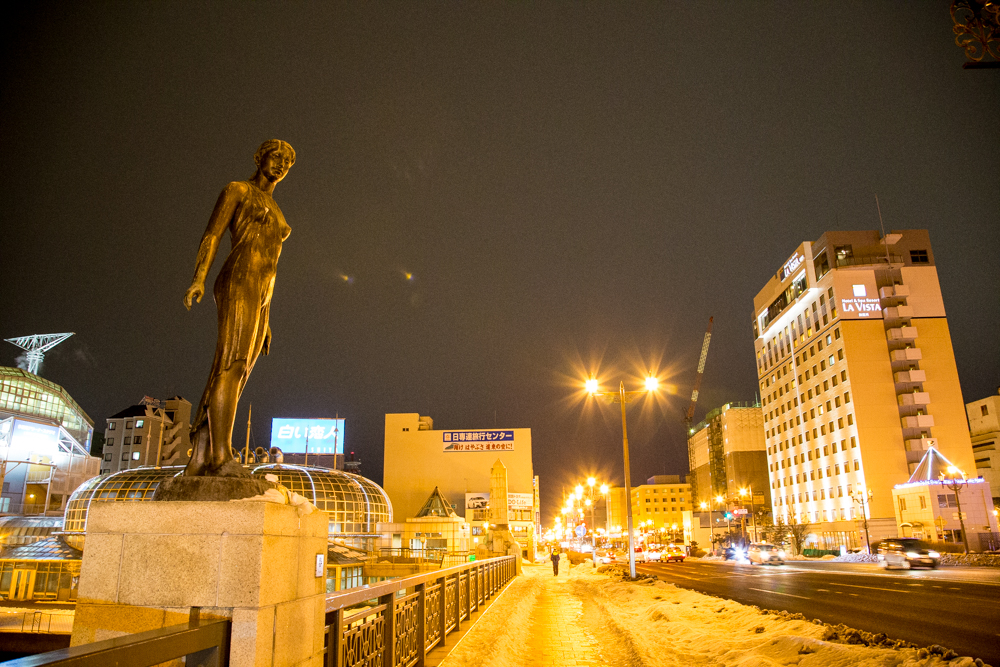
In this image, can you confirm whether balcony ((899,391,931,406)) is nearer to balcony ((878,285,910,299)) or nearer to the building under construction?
balcony ((878,285,910,299))

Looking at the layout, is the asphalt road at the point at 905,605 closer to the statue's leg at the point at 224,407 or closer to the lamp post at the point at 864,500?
the statue's leg at the point at 224,407

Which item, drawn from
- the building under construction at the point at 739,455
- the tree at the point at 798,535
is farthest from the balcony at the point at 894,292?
the building under construction at the point at 739,455

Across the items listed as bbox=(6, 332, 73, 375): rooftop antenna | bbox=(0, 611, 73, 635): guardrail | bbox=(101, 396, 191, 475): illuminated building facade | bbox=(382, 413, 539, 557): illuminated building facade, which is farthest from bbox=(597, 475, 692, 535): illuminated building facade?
bbox=(0, 611, 73, 635): guardrail

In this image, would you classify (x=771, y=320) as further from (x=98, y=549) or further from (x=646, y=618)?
(x=98, y=549)

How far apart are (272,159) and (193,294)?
1509 mm

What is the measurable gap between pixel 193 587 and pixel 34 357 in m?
126

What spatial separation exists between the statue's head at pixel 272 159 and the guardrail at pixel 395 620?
3.58m

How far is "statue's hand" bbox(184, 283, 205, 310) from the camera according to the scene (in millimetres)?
4652

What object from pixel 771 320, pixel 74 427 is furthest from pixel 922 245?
pixel 74 427

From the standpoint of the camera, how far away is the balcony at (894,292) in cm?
7100

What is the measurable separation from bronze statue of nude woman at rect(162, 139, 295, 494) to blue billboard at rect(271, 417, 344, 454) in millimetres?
75284

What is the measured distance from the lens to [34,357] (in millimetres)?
104562

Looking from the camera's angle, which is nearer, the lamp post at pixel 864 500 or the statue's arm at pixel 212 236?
the statue's arm at pixel 212 236

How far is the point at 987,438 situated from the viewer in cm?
8962
